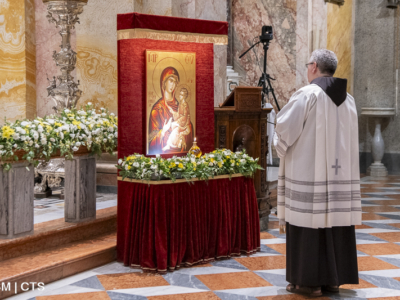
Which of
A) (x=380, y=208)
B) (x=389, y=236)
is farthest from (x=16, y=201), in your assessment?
(x=380, y=208)

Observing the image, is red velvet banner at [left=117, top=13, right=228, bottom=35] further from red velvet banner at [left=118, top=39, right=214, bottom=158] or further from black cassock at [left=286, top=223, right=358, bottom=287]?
black cassock at [left=286, top=223, right=358, bottom=287]

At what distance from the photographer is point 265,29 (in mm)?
7848

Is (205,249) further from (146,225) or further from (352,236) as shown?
(352,236)

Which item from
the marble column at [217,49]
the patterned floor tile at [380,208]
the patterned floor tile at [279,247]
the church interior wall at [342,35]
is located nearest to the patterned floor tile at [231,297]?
the patterned floor tile at [279,247]

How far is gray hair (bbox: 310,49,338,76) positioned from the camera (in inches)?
160

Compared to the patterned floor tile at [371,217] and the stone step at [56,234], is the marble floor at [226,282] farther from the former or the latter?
the patterned floor tile at [371,217]

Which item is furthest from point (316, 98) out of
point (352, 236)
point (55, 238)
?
point (55, 238)

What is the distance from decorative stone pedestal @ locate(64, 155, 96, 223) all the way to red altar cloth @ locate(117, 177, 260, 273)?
579 mm

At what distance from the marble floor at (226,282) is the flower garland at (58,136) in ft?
3.65

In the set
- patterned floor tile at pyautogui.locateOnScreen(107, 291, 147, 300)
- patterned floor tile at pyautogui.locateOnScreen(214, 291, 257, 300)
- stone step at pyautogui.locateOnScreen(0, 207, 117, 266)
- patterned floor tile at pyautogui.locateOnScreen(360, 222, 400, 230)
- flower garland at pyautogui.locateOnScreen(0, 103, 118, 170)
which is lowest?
patterned floor tile at pyautogui.locateOnScreen(214, 291, 257, 300)

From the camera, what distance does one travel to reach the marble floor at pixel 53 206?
571 centimetres

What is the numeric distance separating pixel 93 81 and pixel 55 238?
360 centimetres

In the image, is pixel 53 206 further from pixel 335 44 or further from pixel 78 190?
pixel 335 44

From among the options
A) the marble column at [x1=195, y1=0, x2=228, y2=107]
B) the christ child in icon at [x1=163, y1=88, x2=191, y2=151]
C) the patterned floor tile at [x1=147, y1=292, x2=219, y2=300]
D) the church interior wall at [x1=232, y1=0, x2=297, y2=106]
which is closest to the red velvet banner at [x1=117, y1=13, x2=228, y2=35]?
the christ child in icon at [x1=163, y1=88, x2=191, y2=151]
